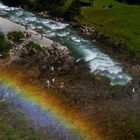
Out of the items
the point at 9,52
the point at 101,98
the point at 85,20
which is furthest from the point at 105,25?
the point at 101,98

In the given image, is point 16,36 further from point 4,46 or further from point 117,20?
point 117,20

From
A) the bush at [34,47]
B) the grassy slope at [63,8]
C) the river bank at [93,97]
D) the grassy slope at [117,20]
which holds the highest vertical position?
the bush at [34,47]

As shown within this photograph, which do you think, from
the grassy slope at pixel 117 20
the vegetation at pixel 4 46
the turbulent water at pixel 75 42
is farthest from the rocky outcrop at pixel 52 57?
the grassy slope at pixel 117 20

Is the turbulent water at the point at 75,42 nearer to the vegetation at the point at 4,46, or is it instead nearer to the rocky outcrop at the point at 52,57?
the rocky outcrop at the point at 52,57

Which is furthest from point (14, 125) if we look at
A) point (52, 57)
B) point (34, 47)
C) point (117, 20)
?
point (117, 20)

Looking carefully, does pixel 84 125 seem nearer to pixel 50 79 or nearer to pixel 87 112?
pixel 87 112

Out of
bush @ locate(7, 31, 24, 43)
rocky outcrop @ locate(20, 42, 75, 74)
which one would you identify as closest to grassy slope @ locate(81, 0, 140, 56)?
rocky outcrop @ locate(20, 42, 75, 74)
